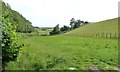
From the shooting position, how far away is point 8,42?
44.1ft

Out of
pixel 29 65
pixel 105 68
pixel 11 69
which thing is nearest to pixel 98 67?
pixel 105 68

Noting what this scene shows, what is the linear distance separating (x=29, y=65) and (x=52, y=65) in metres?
1.12

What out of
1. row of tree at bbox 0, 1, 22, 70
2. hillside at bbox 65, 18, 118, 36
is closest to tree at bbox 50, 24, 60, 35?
hillside at bbox 65, 18, 118, 36

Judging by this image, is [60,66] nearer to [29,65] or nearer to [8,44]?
[29,65]

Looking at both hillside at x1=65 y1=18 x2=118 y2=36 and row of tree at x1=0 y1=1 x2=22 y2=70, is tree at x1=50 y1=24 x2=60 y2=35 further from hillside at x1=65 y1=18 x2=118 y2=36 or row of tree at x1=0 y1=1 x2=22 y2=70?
row of tree at x1=0 y1=1 x2=22 y2=70

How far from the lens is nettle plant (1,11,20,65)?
13.1m

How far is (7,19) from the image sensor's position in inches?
528

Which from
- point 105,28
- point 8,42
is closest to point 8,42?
point 8,42

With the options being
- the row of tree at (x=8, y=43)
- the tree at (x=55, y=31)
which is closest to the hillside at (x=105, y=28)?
the tree at (x=55, y=31)

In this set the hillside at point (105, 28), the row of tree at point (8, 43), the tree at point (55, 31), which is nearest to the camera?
the row of tree at point (8, 43)

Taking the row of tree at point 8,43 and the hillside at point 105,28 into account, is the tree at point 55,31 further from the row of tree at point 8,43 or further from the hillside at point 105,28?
the row of tree at point 8,43

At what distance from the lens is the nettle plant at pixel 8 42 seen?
13.1m

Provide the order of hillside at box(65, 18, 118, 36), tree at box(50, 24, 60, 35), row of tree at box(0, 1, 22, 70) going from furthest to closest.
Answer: tree at box(50, 24, 60, 35) < hillside at box(65, 18, 118, 36) < row of tree at box(0, 1, 22, 70)

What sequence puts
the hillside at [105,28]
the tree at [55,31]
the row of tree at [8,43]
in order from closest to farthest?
the row of tree at [8,43], the hillside at [105,28], the tree at [55,31]
